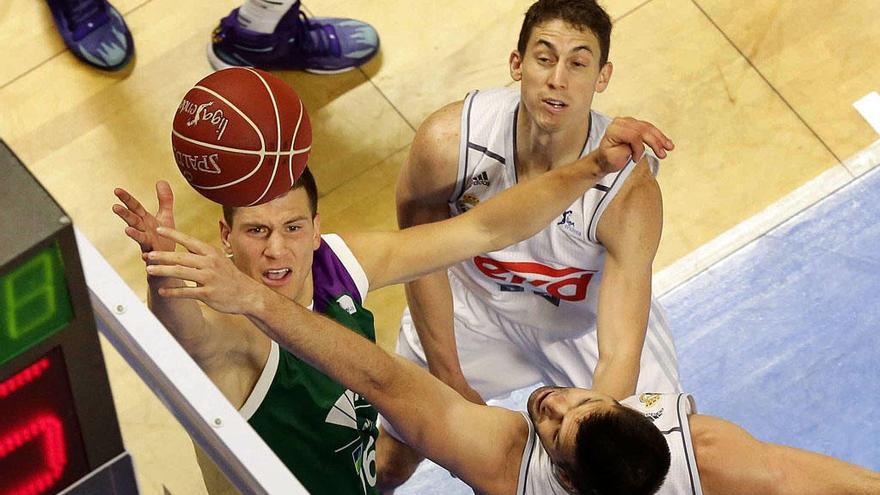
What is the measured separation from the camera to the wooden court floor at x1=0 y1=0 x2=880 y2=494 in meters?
5.01

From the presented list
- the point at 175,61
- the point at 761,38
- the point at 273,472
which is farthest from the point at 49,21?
the point at 273,472

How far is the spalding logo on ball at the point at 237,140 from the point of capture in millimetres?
3219

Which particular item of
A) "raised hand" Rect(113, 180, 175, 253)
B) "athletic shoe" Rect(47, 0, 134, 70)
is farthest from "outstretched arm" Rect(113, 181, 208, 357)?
"athletic shoe" Rect(47, 0, 134, 70)

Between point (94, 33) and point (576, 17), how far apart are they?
2.44m

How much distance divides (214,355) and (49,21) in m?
2.87

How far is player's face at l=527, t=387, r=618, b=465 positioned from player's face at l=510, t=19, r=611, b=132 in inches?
32.1

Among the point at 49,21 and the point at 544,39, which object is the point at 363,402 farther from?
the point at 49,21

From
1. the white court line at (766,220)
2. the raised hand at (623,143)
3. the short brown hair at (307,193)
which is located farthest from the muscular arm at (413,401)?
the white court line at (766,220)

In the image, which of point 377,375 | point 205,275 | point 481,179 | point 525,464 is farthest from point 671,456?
point 205,275

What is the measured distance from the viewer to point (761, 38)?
5.41 m

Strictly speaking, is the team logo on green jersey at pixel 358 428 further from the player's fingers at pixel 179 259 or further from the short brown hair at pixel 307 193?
the player's fingers at pixel 179 259

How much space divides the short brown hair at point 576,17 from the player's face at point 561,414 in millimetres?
1062

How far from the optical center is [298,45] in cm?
523

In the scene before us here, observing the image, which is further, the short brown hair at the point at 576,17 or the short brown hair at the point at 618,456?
the short brown hair at the point at 576,17
